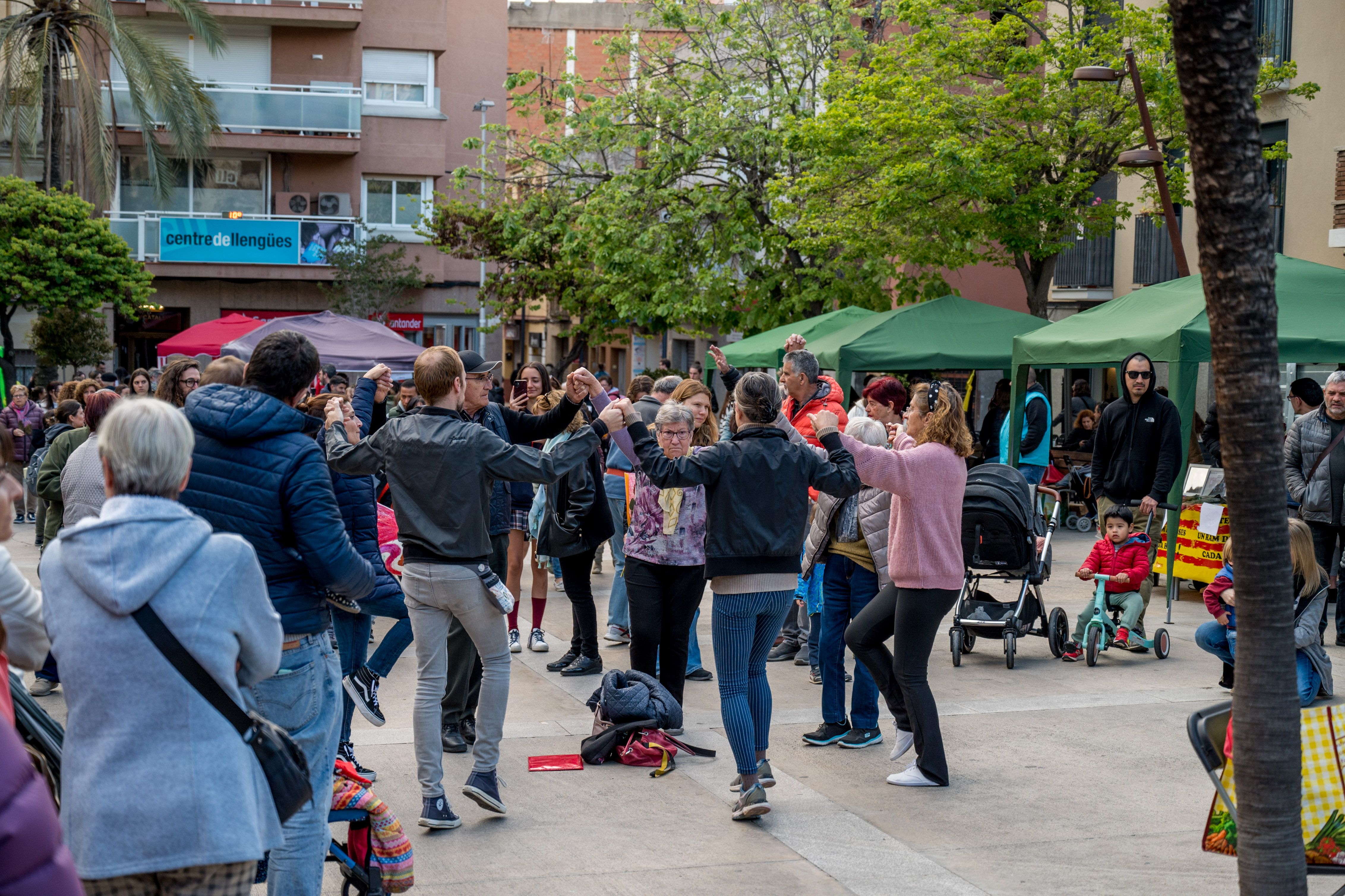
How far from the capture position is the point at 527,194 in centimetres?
2912

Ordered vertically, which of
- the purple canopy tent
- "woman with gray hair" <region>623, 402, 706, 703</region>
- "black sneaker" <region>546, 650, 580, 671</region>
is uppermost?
the purple canopy tent

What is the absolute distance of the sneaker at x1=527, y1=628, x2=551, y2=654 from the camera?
957 centimetres

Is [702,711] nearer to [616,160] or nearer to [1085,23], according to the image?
[1085,23]

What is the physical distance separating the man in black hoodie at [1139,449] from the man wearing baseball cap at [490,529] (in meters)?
5.30

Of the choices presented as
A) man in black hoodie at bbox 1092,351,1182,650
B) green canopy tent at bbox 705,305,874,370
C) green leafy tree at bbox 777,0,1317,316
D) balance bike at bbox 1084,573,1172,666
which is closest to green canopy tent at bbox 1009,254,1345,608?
man in black hoodie at bbox 1092,351,1182,650

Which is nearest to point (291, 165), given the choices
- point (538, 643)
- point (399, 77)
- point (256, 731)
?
point (399, 77)

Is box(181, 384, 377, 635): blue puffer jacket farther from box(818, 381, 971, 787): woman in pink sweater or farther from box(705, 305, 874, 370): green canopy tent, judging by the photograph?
box(705, 305, 874, 370): green canopy tent

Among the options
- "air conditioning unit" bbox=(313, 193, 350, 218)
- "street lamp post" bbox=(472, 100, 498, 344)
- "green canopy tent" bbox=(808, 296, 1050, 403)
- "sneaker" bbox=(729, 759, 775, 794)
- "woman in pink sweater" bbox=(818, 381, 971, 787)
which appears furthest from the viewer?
"air conditioning unit" bbox=(313, 193, 350, 218)

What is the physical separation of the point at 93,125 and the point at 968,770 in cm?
2582

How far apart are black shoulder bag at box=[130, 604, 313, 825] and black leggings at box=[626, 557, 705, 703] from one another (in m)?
3.79

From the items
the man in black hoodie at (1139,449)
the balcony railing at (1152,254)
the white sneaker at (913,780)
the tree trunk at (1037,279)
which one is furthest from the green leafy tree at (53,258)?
the white sneaker at (913,780)

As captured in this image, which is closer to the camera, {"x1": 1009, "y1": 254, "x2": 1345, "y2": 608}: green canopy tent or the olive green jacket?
the olive green jacket

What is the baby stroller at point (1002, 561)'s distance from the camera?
9.07 m

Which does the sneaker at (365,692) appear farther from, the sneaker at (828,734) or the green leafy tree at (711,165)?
the green leafy tree at (711,165)
